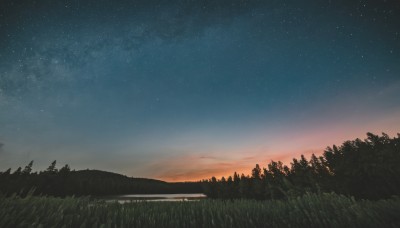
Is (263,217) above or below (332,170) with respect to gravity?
below

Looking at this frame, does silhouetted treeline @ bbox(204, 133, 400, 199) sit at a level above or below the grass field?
above

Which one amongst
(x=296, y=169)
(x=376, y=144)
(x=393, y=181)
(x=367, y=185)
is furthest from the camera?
(x=296, y=169)

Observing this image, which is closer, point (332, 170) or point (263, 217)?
point (263, 217)

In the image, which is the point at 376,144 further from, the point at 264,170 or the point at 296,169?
the point at 264,170

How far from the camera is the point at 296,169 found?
173 feet

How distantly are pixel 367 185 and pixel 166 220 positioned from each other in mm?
25603

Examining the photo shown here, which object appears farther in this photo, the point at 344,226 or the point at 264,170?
the point at 264,170

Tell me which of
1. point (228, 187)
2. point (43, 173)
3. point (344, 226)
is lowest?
point (344, 226)

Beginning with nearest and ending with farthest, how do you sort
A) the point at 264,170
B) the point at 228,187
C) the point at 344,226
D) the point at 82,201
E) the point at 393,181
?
the point at 344,226 → the point at 82,201 → the point at 393,181 → the point at 264,170 → the point at 228,187

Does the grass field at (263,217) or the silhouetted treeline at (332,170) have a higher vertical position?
the silhouetted treeline at (332,170)

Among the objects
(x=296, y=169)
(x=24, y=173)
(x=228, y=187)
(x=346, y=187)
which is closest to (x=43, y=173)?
(x=24, y=173)

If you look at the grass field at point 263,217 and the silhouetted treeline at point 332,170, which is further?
the silhouetted treeline at point 332,170

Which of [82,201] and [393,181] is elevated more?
[393,181]

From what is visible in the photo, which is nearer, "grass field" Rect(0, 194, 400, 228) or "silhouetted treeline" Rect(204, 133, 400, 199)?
"grass field" Rect(0, 194, 400, 228)
